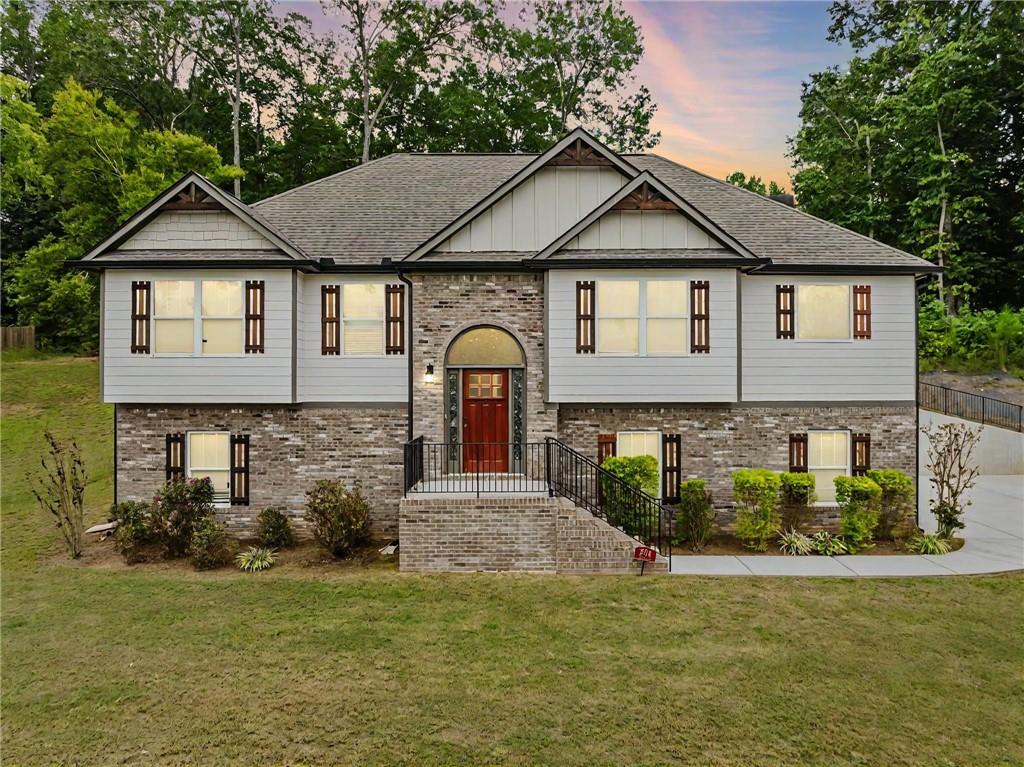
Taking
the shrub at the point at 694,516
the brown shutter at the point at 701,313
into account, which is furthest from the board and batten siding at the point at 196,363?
the shrub at the point at 694,516

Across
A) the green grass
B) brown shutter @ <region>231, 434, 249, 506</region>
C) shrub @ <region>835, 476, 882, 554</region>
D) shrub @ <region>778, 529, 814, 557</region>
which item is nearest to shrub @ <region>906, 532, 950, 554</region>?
shrub @ <region>835, 476, 882, 554</region>

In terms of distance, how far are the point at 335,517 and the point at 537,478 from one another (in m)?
4.15

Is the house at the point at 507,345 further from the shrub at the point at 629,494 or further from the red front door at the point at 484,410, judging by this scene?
the shrub at the point at 629,494

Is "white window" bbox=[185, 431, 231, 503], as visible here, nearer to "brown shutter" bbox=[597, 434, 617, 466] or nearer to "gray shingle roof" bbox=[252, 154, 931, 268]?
"gray shingle roof" bbox=[252, 154, 931, 268]

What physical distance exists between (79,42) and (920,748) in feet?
135

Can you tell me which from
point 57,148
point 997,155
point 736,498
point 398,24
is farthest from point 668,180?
point 997,155

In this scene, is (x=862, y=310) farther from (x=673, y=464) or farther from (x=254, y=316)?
(x=254, y=316)

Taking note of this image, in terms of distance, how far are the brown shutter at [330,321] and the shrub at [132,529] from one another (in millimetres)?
4794

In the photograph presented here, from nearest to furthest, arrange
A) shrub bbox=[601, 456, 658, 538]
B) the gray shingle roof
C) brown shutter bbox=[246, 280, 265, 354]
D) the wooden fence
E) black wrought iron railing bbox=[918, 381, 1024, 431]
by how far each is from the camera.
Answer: shrub bbox=[601, 456, 658, 538]
brown shutter bbox=[246, 280, 265, 354]
the gray shingle roof
black wrought iron railing bbox=[918, 381, 1024, 431]
the wooden fence

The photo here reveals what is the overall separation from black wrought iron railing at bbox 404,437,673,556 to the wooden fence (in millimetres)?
29113

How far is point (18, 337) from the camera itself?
87.8ft

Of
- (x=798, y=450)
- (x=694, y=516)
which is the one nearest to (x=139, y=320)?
(x=694, y=516)

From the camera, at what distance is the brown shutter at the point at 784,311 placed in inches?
449

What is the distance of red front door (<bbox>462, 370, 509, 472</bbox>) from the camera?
11.2 meters
